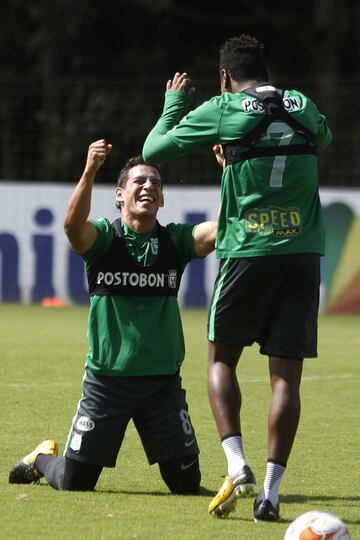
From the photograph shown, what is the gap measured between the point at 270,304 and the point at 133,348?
88 cm

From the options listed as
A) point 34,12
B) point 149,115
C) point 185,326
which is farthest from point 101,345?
point 34,12

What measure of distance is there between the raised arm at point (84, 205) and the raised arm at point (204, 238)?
0.56m

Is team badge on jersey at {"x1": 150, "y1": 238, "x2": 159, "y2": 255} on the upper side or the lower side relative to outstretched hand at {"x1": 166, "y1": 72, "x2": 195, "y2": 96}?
lower

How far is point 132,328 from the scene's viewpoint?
6660 mm

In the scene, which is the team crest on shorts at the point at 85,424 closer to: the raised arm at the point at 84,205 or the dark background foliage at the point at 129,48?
the raised arm at the point at 84,205

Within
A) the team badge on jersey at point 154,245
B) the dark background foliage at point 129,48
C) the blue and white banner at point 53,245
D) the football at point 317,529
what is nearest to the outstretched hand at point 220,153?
the team badge on jersey at point 154,245

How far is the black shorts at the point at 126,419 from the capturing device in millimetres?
6582

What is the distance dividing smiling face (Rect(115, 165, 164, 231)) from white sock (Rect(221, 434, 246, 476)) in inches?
52.3

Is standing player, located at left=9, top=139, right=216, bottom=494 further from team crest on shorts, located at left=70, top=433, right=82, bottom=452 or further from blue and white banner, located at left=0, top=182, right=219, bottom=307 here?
blue and white banner, located at left=0, top=182, right=219, bottom=307

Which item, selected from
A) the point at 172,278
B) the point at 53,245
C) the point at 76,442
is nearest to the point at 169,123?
the point at 172,278

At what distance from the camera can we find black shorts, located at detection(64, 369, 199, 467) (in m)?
6.58

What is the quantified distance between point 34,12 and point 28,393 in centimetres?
2053

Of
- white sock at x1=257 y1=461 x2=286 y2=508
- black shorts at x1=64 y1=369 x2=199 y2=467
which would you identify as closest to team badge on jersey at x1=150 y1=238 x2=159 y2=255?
black shorts at x1=64 y1=369 x2=199 y2=467

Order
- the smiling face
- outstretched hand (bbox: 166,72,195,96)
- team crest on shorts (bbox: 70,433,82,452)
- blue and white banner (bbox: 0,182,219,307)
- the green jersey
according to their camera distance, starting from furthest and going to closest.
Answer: blue and white banner (bbox: 0,182,219,307) < the smiling face < team crest on shorts (bbox: 70,433,82,452) < outstretched hand (bbox: 166,72,195,96) < the green jersey
